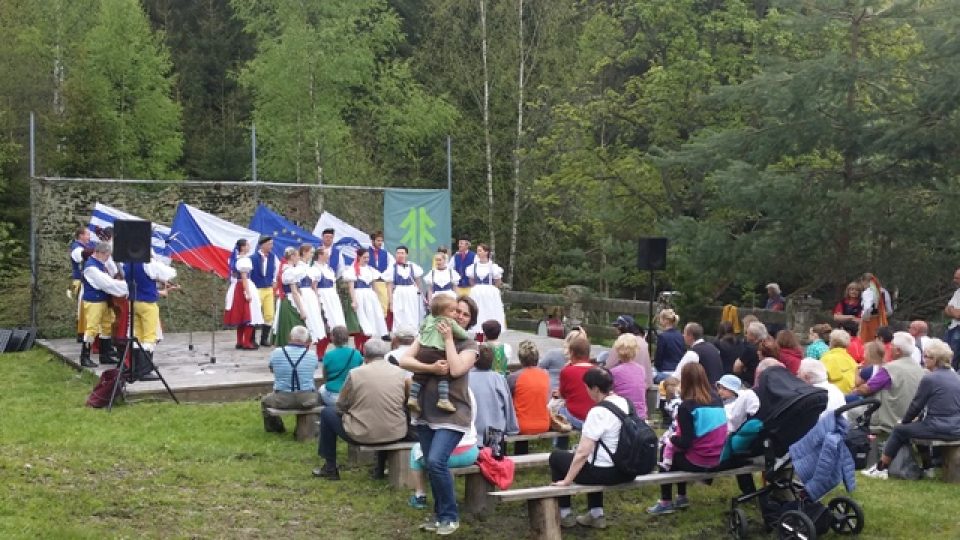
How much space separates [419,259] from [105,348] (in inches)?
236

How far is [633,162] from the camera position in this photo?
2136 centimetres

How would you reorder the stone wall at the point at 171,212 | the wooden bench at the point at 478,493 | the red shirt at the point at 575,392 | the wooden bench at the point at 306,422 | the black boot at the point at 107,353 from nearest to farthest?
the wooden bench at the point at 478,493, the red shirt at the point at 575,392, the wooden bench at the point at 306,422, the black boot at the point at 107,353, the stone wall at the point at 171,212

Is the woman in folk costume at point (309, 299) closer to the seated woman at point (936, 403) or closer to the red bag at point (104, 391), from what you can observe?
the red bag at point (104, 391)

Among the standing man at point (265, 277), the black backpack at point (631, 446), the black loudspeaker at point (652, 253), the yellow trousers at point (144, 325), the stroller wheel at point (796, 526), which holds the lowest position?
the stroller wheel at point (796, 526)

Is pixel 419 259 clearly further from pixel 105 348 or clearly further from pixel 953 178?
pixel 953 178

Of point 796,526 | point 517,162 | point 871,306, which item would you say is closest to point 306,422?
point 796,526

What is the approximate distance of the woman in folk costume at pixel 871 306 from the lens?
14.9m

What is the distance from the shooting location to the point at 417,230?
18.8 meters

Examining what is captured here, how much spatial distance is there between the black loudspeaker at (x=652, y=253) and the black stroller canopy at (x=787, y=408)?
6.66 m

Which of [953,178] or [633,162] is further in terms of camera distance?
[633,162]

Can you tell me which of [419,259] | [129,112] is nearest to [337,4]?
[129,112]

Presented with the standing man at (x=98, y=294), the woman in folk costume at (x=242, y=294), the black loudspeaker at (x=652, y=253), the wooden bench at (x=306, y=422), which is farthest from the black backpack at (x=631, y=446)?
the woman in folk costume at (x=242, y=294)

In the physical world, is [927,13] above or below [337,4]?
below

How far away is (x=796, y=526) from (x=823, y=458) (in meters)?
0.49
